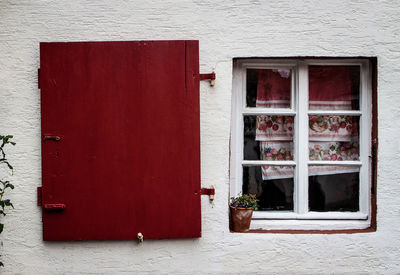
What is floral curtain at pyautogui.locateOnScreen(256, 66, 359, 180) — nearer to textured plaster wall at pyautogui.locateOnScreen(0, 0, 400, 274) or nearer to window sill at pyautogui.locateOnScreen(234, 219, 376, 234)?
textured plaster wall at pyautogui.locateOnScreen(0, 0, 400, 274)

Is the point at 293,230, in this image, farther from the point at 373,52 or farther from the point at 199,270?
the point at 373,52

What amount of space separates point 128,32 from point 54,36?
60cm

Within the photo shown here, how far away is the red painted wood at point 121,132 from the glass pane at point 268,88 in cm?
56

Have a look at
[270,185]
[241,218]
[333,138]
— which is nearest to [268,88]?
[333,138]

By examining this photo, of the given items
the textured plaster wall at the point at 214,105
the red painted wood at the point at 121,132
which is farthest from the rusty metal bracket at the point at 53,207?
the textured plaster wall at the point at 214,105

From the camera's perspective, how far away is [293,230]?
3.01m

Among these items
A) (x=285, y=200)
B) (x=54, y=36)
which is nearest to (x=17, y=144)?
(x=54, y=36)

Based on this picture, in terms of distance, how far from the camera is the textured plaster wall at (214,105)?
Result: 2893 millimetres

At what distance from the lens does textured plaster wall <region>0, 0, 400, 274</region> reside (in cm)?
289

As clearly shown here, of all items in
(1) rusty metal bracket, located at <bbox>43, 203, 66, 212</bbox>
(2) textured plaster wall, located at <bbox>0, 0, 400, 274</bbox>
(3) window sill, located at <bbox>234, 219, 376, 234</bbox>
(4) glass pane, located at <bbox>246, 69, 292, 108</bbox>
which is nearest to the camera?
(1) rusty metal bracket, located at <bbox>43, 203, 66, 212</bbox>

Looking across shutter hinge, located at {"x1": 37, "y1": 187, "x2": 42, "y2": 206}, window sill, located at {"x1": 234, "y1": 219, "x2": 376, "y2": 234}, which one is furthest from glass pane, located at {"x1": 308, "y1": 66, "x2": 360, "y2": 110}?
shutter hinge, located at {"x1": 37, "y1": 187, "x2": 42, "y2": 206}

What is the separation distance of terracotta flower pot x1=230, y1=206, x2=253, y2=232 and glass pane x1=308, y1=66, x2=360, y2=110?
1.03 meters

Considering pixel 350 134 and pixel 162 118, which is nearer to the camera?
pixel 162 118

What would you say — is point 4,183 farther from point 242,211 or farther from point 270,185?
point 270,185
